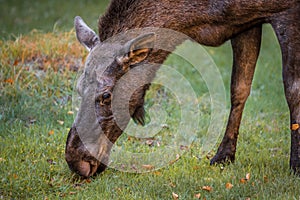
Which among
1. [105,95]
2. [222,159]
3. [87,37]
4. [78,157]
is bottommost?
[222,159]

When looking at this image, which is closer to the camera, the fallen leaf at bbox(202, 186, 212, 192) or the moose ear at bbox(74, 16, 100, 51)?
the fallen leaf at bbox(202, 186, 212, 192)

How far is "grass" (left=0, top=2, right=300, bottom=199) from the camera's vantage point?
5043 millimetres

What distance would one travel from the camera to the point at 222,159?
5.86 metres

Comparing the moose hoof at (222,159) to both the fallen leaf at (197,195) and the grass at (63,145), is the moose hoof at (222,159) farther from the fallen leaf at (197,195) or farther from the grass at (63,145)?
the fallen leaf at (197,195)

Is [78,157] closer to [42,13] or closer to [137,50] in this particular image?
[137,50]

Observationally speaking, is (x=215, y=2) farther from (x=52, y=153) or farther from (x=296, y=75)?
(x=52, y=153)

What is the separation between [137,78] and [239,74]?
1187 millimetres

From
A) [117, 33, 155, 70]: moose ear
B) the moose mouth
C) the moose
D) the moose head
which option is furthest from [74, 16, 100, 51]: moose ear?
the moose mouth

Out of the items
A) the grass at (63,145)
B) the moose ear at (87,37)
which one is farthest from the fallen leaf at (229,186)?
the moose ear at (87,37)

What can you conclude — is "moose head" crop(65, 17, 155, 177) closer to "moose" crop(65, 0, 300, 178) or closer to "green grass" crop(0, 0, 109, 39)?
"moose" crop(65, 0, 300, 178)

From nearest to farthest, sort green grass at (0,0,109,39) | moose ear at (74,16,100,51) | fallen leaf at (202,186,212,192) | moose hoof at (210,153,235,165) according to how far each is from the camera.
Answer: fallen leaf at (202,186,212,192) → moose ear at (74,16,100,51) → moose hoof at (210,153,235,165) → green grass at (0,0,109,39)

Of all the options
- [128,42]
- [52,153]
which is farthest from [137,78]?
[52,153]

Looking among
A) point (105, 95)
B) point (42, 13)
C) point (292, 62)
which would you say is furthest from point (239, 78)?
point (42, 13)

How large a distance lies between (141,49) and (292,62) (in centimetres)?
136
